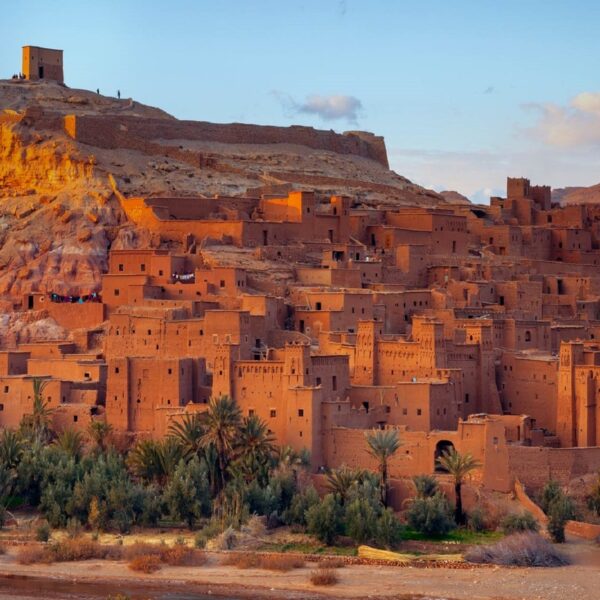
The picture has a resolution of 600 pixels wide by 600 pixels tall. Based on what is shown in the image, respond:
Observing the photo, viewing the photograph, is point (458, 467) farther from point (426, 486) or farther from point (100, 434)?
point (100, 434)

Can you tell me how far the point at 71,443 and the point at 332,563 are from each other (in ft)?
28.2

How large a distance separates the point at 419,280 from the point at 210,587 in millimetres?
17934

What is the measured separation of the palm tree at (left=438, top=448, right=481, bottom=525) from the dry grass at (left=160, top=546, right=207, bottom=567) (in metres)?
5.82

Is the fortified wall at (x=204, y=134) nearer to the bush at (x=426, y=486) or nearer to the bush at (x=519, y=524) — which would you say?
the bush at (x=426, y=486)

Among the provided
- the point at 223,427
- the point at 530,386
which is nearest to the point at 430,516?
the point at 223,427

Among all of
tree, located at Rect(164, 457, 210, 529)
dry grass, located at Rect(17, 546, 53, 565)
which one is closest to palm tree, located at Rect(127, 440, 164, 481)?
tree, located at Rect(164, 457, 210, 529)

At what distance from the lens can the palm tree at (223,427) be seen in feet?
148

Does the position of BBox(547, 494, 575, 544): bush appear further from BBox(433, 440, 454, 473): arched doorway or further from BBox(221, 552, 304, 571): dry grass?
BBox(221, 552, 304, 571): dry grass

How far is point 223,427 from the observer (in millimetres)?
45219

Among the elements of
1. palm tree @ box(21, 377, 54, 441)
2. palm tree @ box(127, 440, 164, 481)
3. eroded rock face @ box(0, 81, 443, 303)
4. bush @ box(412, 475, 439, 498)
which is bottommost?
bush @ box(412, 475, 439, 498)

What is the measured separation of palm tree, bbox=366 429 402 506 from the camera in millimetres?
43938

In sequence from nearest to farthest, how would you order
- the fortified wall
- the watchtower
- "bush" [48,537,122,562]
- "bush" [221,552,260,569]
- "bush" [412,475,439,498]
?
"bush" [221,552,260,569]
"bush" [48,537,122,562]
"bush" [412,475,439,498]
the fortified wall
the watchtower

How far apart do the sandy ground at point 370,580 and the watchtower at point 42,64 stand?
30.5m

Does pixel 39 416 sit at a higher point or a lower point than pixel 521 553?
higher
